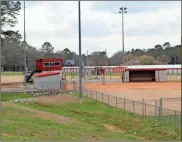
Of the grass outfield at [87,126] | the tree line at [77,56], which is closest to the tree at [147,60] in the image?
the tree line at [77,56]

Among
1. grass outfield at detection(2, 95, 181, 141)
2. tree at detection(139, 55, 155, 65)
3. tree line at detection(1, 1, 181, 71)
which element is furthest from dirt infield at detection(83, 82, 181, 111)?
tree at detection(139, 55, 155, 65)

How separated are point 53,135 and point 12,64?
134430 millimetres

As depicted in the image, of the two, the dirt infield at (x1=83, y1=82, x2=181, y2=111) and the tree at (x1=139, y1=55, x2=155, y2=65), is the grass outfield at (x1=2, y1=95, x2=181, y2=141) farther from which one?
the tree at (x1=139, y1=55, x2=155, y2=65)

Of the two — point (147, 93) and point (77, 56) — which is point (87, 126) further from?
point (77, 56)

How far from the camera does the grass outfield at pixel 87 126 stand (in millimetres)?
12652

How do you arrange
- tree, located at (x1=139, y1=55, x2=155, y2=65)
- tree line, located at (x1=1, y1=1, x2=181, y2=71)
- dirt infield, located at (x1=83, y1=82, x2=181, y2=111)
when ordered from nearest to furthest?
dirt infield, located at (x1=83, y1=82, x2=181, y2=111) → tree line, located at (x1=1, y1=1, x2=181, y2=71) → tree, located at (x1=139, y1=55, x2=155, y2=65)

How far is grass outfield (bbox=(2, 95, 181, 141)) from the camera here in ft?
41.5

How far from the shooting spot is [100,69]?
305 ft

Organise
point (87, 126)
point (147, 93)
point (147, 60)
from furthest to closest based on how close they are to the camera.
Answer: point (147, 60) → point (147, 93) → point (87, 126)

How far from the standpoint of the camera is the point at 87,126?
16.8m

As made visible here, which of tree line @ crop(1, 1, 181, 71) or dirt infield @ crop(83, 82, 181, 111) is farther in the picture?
tree line @ crop(1, 1, 181, 71)

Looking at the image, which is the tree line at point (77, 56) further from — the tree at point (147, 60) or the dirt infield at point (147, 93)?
the dirt infield at point (147, 93)

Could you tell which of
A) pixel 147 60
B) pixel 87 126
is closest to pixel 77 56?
pixel 147 60

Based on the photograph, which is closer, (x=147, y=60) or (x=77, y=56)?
(x=77, y=56)
